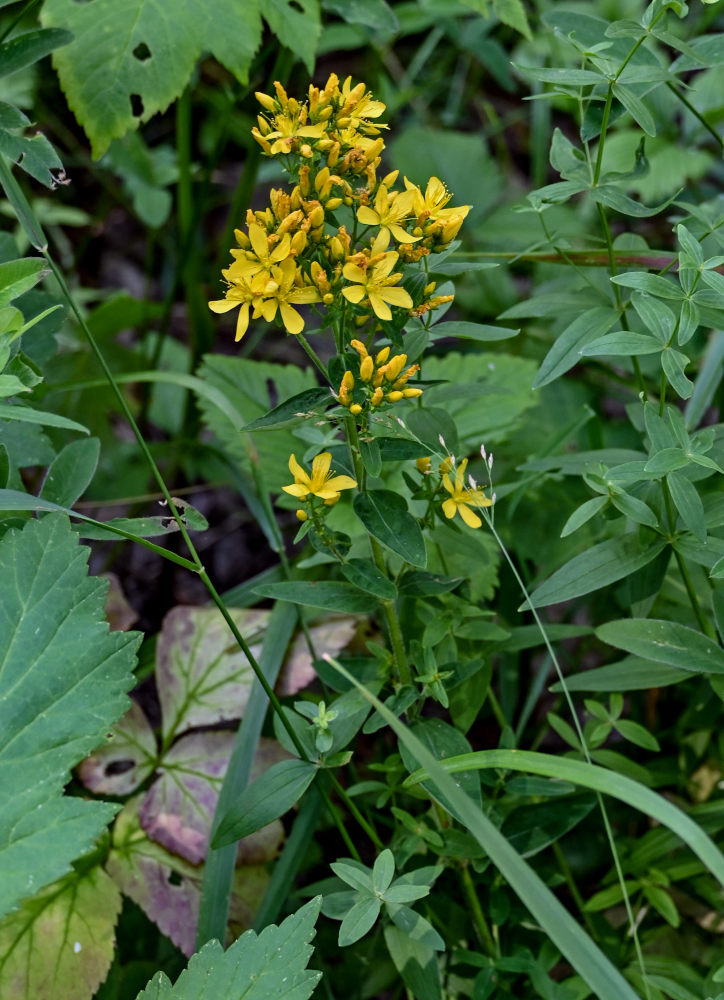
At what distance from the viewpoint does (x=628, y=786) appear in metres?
1.11

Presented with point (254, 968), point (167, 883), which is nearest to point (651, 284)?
point (254, 968)

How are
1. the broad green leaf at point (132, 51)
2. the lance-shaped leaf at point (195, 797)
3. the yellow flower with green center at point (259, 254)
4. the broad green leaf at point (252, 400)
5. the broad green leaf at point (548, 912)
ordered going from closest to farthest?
the broad green leaf at point (548, 912) → the yellow flower with green center at point (259, 254) → the lance-shaped leaf at point (195, 797) → the broad green leaf at point (132, 51) → the broad green leaf at point (252, 400)

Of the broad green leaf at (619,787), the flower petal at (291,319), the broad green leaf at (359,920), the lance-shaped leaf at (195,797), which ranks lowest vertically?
the lance-shaped leaf at (195,797)

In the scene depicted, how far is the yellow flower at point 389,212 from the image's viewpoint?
1251mm

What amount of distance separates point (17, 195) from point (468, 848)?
1.36 m

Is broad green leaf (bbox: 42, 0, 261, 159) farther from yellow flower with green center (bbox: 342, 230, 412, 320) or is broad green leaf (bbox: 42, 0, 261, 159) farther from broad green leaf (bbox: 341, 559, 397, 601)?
broad green leaf (bbox: 341, 559, 397, 601)

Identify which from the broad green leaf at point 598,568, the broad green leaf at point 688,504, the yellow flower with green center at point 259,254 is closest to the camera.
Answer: the yellow flower with green center at point 259,254

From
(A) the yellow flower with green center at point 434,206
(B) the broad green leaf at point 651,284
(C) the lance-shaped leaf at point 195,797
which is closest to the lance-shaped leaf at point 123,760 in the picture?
(C) the lance-shaped leaf at point 195,797

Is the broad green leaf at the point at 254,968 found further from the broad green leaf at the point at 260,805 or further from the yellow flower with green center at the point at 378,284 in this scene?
the yellow flower with green center at the point at 378,284

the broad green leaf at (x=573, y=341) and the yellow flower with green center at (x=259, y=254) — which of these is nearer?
the yellow flower with green center at (x=259, y=254)

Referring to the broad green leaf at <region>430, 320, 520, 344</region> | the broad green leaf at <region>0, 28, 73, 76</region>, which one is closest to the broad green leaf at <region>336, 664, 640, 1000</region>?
the broad green leaf at <region>430, 320, 520, 344</region>

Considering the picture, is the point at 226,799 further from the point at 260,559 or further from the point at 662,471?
the point at 260,559

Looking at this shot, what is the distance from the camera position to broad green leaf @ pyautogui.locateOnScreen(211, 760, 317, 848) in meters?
1.35

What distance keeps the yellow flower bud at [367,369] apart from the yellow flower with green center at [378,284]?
0.06 meters
